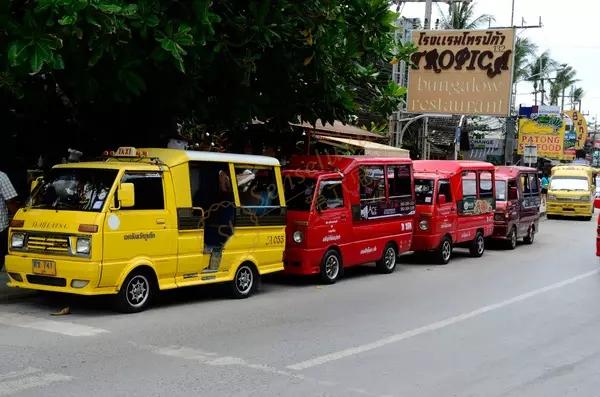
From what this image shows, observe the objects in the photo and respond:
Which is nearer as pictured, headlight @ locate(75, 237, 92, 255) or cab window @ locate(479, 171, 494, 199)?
headlight @ locate(75, 237, 92, 255)

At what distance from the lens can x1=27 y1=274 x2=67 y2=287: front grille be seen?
→ 8.27 metres

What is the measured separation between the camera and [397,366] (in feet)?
22.2

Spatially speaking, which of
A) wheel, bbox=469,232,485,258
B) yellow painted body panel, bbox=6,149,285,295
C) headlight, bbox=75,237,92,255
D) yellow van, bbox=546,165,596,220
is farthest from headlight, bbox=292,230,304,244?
yellow van, bbox=546,165,596,220

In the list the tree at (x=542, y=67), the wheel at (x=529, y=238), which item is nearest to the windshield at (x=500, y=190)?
the wheel at (x=529, y=238)

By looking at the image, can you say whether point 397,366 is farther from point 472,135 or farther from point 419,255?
point 472,135

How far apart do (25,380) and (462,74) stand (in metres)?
20.9

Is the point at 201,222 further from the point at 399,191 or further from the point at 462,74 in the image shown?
the point at 462,74

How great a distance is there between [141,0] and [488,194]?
1185cm

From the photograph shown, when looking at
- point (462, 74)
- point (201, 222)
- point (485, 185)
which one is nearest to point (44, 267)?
point (201, 222)

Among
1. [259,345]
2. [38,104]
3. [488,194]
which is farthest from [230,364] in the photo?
[488,194]

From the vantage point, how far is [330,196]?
39.0ft

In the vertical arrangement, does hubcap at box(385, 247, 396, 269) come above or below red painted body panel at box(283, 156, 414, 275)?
below

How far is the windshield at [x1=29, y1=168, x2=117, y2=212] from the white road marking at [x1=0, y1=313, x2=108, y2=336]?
1.36 metres

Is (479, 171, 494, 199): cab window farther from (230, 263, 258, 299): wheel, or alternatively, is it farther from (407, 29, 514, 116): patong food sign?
(230, 263, 258, 299): wheel
